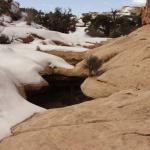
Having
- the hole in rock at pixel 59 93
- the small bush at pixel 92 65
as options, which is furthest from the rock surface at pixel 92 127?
the small bush at pixel 92 65

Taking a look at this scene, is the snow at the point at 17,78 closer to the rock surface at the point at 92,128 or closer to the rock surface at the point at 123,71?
the rock surface at the point at 92,128

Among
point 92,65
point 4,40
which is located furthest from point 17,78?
point 4,40

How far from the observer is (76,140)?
7.32 m

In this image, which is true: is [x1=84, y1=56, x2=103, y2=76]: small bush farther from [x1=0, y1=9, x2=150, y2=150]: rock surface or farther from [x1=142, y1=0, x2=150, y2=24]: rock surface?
[x1=142, y1=0, x2=150, y2=24]: rock surface

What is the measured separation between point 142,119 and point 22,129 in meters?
2.52

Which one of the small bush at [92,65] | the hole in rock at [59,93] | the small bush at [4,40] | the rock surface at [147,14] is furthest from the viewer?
the small bush at [4,40]

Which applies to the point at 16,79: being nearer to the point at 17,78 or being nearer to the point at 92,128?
the point at 17,78

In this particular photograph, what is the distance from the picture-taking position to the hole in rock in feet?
46.4

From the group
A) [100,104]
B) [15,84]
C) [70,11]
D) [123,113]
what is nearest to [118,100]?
[100,104]

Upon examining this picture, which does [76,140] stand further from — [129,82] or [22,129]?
[129,82]

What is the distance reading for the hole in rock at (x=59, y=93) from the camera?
1414 cm

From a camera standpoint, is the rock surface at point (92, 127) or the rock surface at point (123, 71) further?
the rock surface at point (123, 71)

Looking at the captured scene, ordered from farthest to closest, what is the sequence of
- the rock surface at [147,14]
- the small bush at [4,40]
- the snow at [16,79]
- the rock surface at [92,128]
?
the small bush at [4,40], the rock surface at [147,14], the snow at [16,79], the rock surface at [92,128]

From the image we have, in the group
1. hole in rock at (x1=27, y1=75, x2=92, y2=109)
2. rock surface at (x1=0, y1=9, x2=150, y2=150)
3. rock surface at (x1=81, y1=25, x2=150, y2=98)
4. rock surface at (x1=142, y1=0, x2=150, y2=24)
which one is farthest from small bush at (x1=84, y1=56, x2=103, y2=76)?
rock surface at (x1=142, y1=0, x2=150, y2=24)
